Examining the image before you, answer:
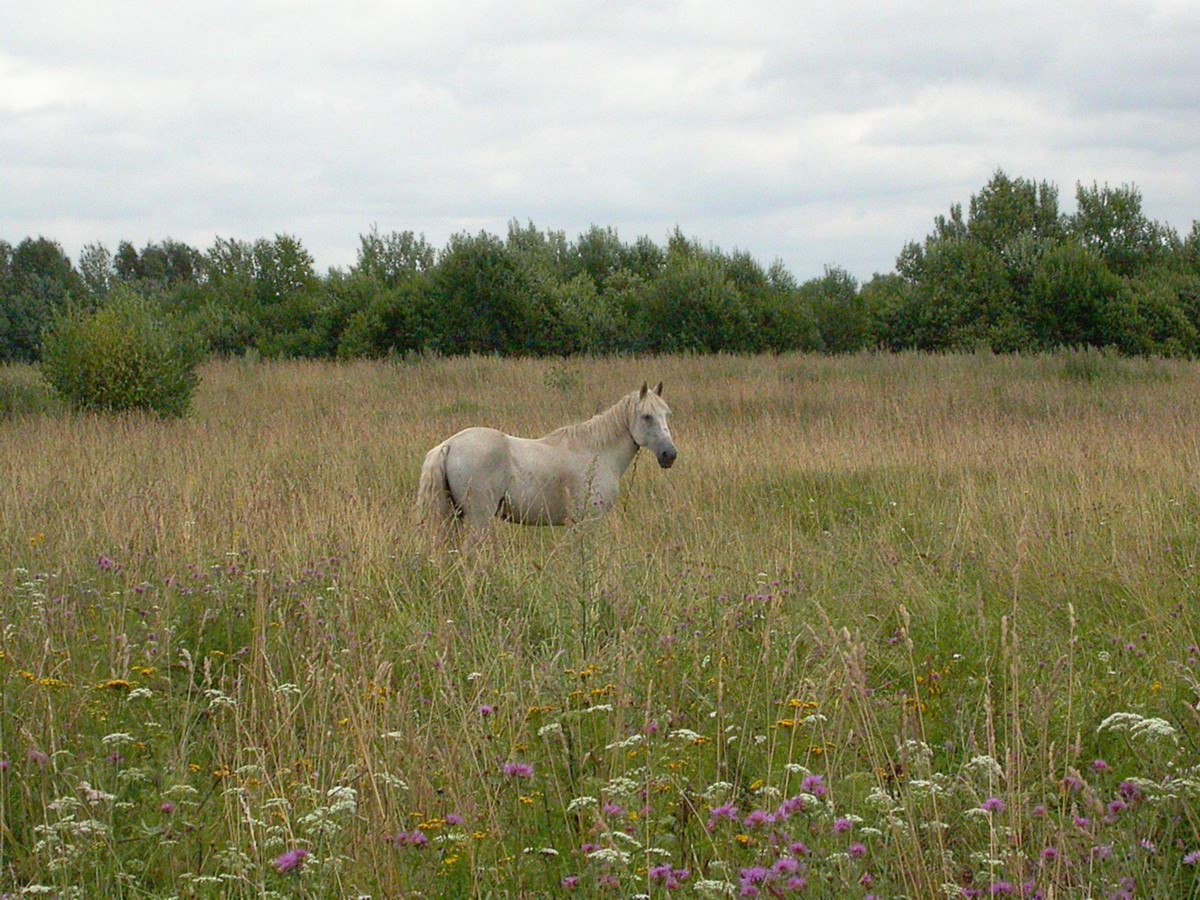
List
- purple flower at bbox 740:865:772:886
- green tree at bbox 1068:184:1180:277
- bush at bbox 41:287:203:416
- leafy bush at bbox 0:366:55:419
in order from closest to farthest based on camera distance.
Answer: purple flower at bbox 740:865:772:886 < bush at bbox 41:287:203:416 < leafy bush at bbox 0:366:55:419 < green tree at bbox 1068:184:1180:277

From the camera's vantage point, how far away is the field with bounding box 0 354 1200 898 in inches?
124

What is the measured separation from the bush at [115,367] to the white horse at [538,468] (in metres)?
10.1

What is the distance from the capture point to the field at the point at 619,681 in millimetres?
3156

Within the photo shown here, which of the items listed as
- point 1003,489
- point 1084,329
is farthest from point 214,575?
point 1084,329

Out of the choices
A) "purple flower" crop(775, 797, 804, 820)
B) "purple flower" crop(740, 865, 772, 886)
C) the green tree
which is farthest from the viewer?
the green tree

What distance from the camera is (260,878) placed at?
284cm

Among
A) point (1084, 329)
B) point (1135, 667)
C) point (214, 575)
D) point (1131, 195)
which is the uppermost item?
point (1131, 195)

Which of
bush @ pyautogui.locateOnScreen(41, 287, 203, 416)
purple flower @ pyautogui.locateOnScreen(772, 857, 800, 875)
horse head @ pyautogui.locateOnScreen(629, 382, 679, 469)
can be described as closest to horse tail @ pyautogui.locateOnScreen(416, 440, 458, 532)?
horse head @ pyautogui.locateOnScreen(629, 382, 679, 469)

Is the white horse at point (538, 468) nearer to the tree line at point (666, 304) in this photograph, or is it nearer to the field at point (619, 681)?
the field at point (619, 681)

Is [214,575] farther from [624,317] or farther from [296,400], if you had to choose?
[624,317]

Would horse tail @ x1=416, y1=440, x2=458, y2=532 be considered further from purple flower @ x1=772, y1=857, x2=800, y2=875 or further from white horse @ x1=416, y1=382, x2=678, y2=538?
purple flower @ x1=772, y1=857, x2=800, y2=875

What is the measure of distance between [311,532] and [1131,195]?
51.5 meters

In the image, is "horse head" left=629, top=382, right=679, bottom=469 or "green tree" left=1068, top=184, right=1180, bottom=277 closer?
"horse head" left=629, top=382, right=679, bottom=469

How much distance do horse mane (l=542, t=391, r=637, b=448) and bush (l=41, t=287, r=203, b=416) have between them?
32.9 feet
